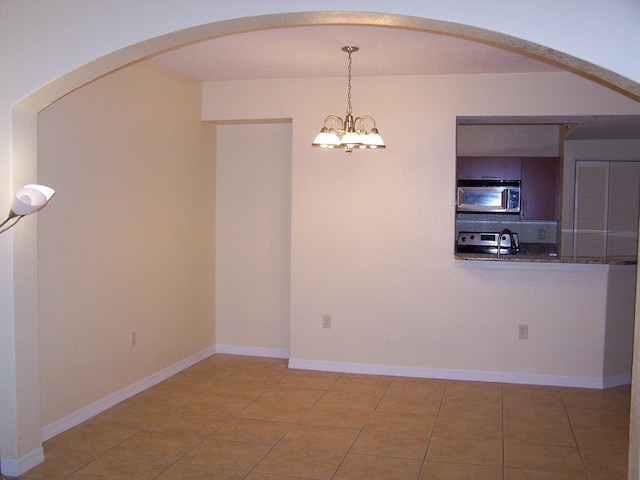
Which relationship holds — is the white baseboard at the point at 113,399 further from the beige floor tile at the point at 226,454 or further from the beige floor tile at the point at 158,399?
the beige floor tile at the point at 226,454

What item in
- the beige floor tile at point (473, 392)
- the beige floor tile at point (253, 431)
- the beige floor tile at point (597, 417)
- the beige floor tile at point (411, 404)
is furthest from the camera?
the beige floor tile at point (473, 392)

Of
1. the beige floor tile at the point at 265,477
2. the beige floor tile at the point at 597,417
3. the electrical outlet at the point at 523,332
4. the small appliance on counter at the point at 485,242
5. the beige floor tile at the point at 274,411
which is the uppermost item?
the small appliance on counter at the point at 485,242

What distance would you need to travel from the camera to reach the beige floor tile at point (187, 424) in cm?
427

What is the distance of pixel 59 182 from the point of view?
4.11m

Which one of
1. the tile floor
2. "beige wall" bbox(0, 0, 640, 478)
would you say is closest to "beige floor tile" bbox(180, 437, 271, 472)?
the tile floor

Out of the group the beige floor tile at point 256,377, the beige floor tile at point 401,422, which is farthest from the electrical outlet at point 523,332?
the beige floor tile at point 256,377

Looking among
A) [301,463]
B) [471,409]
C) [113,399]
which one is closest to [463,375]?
[471,409]

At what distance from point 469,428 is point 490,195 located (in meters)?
3.31

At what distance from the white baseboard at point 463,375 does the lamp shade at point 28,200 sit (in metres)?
3.41

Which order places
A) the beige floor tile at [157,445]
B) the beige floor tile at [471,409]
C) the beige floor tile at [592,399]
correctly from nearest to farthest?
the beige floor tile at [157,445] → the beige floor tile at [471,409] → the beige floor tile at [592,399]

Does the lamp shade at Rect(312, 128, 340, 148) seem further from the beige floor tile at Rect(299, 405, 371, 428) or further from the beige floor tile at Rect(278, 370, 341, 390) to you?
the beige floor tile at Rect(278, 370, 341, 390)

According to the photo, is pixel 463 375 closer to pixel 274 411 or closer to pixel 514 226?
pixel 274 411

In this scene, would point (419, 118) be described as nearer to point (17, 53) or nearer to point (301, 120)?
point (301, 120)

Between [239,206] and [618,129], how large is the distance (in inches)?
144
